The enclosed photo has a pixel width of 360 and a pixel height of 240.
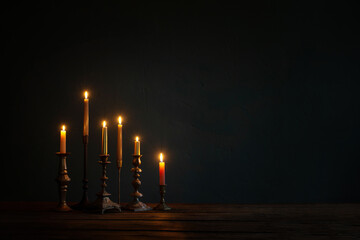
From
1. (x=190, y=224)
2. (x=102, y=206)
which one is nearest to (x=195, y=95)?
(x=102, y=206)

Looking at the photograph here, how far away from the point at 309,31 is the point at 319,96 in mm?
389

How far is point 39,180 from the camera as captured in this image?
6.61 feet

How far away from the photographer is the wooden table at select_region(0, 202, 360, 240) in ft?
3.03

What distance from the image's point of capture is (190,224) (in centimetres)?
107

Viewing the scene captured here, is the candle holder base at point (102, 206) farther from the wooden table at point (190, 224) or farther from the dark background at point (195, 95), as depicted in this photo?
the dark background at point (195, 95)

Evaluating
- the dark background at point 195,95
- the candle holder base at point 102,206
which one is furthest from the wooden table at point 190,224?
the dark background at point 195,95

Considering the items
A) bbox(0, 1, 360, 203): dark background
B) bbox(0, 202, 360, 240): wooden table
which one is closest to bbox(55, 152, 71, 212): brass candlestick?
bbox(0, 202, 360, 240): wooden table

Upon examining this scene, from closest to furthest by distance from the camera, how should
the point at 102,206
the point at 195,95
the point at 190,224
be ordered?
the point at 190,224
the point at 102,206
the point at 195,95

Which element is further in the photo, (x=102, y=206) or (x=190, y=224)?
(x=102, y=206)

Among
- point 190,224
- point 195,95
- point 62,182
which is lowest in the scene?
point 190,224

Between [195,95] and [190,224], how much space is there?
1064mm

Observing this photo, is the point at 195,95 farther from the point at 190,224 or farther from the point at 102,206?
the point at 190,224

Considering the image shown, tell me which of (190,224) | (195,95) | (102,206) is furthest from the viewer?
(195,95)

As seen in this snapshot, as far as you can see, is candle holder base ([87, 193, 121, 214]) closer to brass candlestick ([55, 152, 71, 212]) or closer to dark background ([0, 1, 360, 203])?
brass candlestick ([55, 152, 71, 212])
